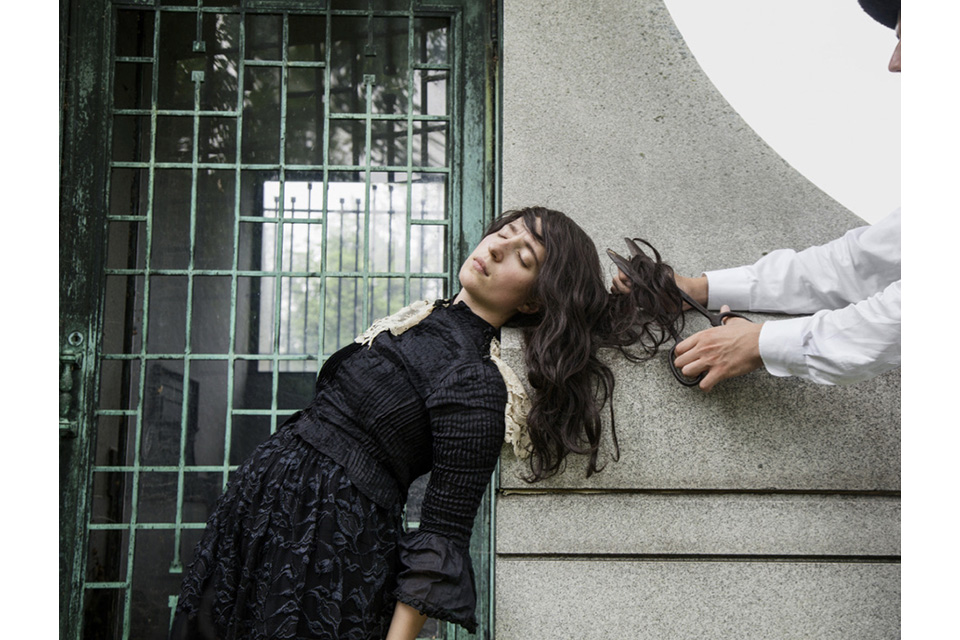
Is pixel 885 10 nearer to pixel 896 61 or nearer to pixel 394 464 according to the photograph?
pixel 896 61

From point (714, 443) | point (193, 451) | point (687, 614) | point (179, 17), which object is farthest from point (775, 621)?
point (179, 17)

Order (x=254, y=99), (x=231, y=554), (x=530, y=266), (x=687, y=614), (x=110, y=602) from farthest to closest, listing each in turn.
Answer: (x=254, y=99)
(x=110, y=602)
(x=687, y=614)
(x=530, y=266)
(x=231, y=554)

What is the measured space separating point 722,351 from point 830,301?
58 centimetres

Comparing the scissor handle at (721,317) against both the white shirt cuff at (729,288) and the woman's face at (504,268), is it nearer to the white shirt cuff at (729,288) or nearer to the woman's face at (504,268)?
the white shirt cuff at (729,288)

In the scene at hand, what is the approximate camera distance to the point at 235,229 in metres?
3.25

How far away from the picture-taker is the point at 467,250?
126 inches

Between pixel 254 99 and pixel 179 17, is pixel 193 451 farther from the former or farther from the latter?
pixel 179 17

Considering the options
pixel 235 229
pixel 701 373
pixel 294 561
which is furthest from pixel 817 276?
pixel 235 229

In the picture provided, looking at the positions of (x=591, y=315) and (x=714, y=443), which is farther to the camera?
(x=714, y=443)

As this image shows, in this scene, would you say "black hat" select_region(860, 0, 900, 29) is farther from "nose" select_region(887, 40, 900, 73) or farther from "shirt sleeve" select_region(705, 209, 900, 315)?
"shirt sleeve" select_region(705, 209, 900, 315)

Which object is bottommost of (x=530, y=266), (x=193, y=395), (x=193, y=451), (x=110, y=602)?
(x=110, y=602)

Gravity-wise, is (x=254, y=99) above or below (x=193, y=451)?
above

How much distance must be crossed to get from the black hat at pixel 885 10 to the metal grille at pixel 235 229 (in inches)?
67.5

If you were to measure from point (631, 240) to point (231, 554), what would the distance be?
6.14 ft
